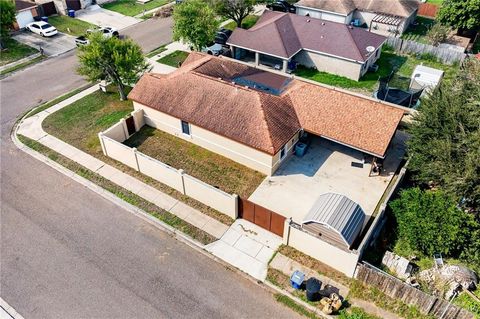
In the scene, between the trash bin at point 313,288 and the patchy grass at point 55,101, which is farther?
the patchy grass at point 55,101

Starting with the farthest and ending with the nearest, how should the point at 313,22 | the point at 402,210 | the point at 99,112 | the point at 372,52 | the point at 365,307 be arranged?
the point at 313,22 < the point at 372,52 < the point at 99,112 < the point at 402,210 < the point at 365,307

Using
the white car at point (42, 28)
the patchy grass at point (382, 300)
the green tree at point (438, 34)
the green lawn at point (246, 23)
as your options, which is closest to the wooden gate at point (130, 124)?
A: the patchy grass at point (382, 300)

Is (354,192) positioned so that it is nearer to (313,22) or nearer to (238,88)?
(238,88)

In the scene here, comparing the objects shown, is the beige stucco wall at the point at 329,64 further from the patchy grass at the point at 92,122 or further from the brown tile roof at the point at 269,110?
the patchy grass at the point at 92,122

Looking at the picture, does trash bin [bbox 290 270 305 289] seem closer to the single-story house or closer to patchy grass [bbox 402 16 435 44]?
the single-story house

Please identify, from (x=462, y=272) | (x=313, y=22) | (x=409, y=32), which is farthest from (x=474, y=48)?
(x=462, y=272)

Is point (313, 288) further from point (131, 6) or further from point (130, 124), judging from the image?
point (131, 6)
